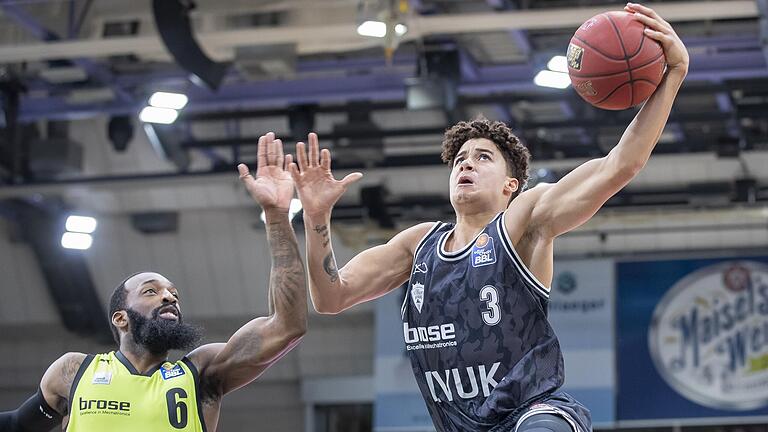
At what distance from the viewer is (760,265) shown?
1479 cm

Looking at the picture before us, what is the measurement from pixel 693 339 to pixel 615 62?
413 inches

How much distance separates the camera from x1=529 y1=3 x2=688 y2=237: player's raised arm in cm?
448

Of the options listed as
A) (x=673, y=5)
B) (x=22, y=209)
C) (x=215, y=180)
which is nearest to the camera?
(x=673, y=5)

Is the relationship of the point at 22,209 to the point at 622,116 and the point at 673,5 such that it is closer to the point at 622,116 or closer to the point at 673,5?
the point at 622,116

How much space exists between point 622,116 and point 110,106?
17.2ft

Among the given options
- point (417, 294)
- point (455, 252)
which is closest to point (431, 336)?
point (417, 294)

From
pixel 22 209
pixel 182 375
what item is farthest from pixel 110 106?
pixel 182 375

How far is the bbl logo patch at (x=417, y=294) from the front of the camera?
4.91 meters

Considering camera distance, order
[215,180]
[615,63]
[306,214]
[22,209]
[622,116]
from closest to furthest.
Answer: [615,63], [306,214], [622,116], [215,180], [22,209]

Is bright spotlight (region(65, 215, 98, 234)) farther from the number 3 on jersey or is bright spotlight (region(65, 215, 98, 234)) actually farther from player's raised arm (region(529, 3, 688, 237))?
player's raised arm (region(529, 3, 688, 237))

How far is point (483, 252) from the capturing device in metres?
4.79

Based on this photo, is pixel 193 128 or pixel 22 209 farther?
pixel 22 209

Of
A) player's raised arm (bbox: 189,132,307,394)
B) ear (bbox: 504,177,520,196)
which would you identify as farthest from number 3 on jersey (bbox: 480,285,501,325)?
player's raised arm (bbox: 189,132,307,394)

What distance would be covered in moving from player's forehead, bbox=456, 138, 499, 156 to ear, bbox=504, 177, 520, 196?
123 millimetres
